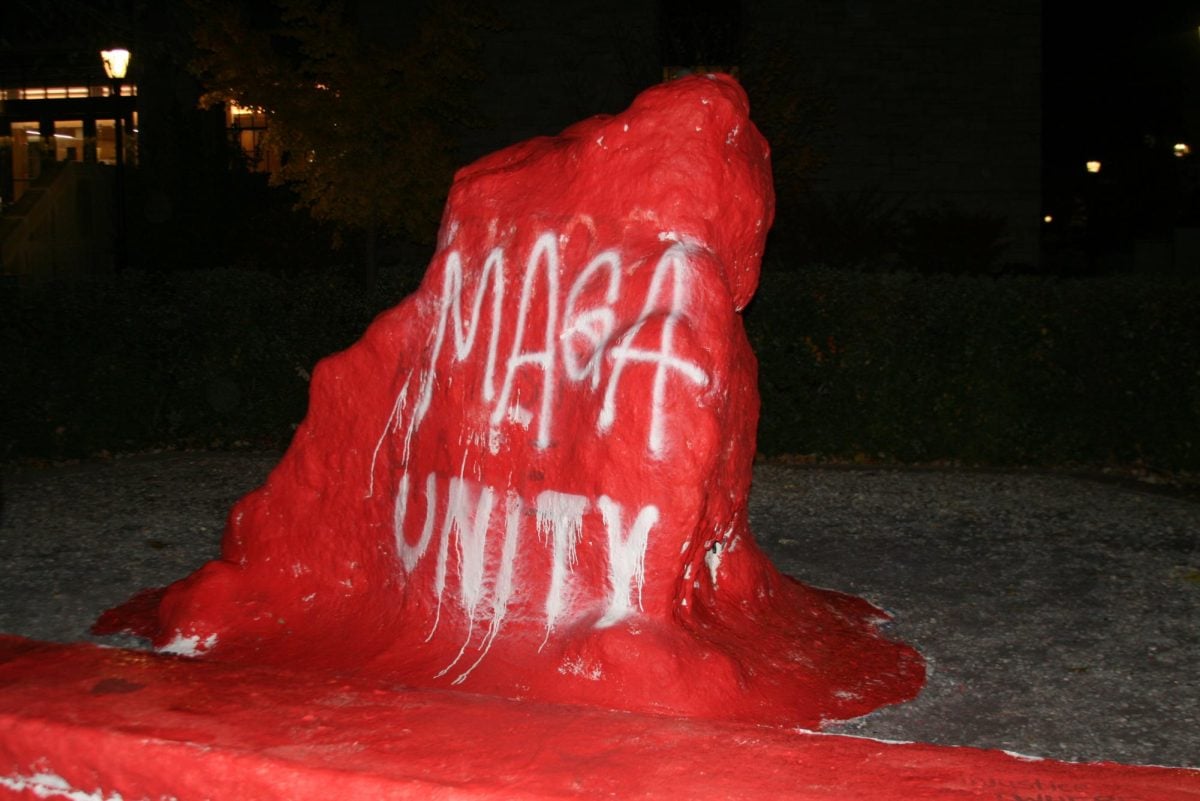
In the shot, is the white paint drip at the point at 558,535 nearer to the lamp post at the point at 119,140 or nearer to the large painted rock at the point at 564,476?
the large painted rock at the point at 564,476

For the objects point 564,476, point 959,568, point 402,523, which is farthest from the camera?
point 959,568

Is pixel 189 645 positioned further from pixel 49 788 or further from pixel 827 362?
pixel 827 362

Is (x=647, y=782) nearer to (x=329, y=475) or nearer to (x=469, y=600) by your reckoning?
(x=469, y=600)

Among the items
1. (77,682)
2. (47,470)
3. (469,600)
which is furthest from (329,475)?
(47,470)

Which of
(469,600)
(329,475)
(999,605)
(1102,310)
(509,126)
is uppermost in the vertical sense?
(509,126)

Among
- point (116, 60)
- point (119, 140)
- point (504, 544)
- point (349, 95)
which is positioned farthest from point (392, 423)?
point (119, 140)

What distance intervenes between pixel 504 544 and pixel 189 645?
1681 mm

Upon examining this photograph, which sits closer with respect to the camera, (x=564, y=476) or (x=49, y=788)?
(x=49, y=788)

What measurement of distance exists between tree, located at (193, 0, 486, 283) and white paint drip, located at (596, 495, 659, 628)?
10068mm

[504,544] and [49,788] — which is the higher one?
[504,544]

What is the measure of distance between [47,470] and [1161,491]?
1011cm

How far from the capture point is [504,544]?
4730 mm

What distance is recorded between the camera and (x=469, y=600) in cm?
480

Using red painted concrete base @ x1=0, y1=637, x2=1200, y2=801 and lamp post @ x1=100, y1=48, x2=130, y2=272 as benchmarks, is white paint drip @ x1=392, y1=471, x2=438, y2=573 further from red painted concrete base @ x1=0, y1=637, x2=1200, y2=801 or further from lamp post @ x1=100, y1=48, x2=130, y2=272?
lamp post @ x1=100, y1=48, x2=130, y2=272
